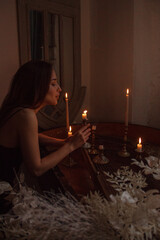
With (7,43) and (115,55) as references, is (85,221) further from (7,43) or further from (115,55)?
(115,55)

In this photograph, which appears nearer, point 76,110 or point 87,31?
point 76,110

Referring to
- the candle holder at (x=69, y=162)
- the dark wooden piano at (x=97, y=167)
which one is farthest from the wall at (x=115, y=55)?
the candle holder at (x=69, y=162)

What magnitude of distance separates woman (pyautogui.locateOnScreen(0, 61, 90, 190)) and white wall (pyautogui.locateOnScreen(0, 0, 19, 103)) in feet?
2.81

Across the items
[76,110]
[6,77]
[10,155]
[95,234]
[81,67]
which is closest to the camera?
[95,234]

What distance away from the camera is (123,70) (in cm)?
214

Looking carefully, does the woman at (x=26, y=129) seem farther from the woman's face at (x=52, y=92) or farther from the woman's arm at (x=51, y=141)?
the woman's arm at (x=51, y=141)

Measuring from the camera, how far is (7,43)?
71.6 inches

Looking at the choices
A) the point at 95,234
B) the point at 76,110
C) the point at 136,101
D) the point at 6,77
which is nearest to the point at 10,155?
the point at 95,234

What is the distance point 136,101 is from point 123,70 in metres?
0.33

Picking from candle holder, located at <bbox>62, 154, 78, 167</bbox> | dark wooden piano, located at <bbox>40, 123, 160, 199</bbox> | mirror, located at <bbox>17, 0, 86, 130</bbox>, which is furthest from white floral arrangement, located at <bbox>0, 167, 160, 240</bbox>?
mirror, located at <bbox>17, 0, 86, 130</bbox>

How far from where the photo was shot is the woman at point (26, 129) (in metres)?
0.99

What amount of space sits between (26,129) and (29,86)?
0.22 meters

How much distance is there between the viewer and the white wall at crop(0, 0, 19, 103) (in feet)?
5.80

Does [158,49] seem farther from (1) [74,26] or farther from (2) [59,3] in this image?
(2) [59,3]
